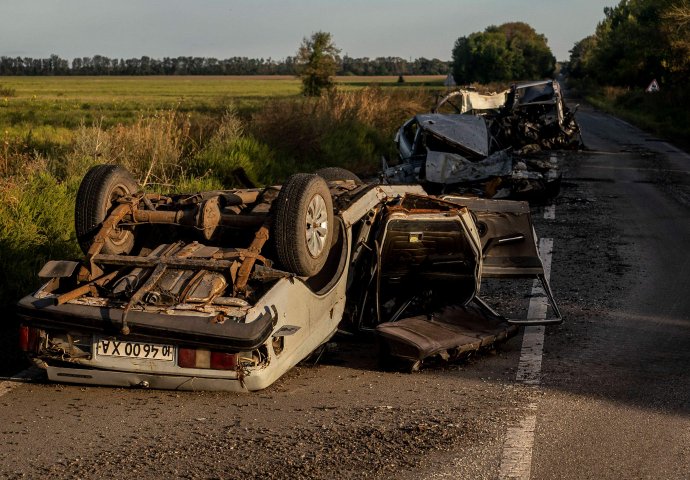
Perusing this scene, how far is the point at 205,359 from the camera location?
5.61 meters

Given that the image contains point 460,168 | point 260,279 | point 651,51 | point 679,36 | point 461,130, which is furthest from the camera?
point 651,51

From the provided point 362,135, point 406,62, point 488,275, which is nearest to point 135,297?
point 488,275

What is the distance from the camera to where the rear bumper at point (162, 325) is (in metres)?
5.45

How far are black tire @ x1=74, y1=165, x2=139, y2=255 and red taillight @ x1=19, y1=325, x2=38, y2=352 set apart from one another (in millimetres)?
872

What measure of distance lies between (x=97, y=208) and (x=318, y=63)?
170ft

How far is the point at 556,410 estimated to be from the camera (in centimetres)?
565

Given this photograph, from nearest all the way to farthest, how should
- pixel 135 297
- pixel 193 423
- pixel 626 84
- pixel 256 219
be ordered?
pixel 193 423 < pixel 135 297 < pixel 256 219 < pixel 626 84

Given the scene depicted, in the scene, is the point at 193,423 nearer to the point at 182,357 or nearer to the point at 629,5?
the point at 182,357

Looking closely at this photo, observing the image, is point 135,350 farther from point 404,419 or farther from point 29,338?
point 404,419

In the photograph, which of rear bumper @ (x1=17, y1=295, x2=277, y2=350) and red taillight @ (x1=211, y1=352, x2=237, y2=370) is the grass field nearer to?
rear bumper @ (x1=17, y1=295, x2=277, y2=350)

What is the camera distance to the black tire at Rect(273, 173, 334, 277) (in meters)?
6.11

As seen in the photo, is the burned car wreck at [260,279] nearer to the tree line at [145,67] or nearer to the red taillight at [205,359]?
the red taillight at [205,359]

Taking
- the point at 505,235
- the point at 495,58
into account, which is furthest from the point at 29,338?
the point at 495,58

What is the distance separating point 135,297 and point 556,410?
265 centimetres
